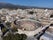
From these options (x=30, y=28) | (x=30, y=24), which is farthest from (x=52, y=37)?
(x=30, y=24)

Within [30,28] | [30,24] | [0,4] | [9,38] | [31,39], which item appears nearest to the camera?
[9,38]

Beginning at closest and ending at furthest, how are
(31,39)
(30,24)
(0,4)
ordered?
(31,39) → (30,24) → (0,4)

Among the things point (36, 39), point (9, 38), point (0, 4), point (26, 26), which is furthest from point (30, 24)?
point (0, 4)

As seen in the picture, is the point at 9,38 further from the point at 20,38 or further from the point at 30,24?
the point at 30,24

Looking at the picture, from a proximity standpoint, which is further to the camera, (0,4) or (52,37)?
(0,4)

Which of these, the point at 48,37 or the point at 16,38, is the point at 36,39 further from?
the point at 16,38

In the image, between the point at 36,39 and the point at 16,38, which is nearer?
the point at 16,38

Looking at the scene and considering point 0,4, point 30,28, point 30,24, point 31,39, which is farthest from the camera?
point 0,4

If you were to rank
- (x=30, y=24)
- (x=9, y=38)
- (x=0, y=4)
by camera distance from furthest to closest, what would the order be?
(x=0, y=4)
(x=30, y=24)
(x=9, y=38)
